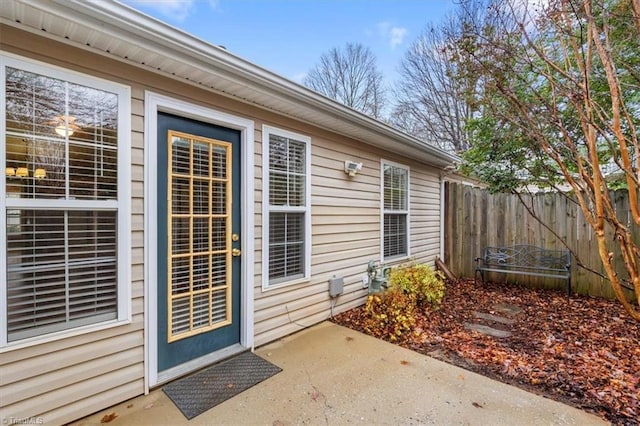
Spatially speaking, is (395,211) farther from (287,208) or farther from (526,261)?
(526,261)

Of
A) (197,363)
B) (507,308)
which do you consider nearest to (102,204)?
(197,363)

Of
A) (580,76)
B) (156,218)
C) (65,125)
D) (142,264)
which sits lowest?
(142,264)

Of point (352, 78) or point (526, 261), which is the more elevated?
point (352, 78)

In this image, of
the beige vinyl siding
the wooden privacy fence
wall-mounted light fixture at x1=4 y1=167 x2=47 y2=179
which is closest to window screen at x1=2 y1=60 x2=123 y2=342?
wall-mounted light fixture at x1=4 y1=167 x2=47 y2=179

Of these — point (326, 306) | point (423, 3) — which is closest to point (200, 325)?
point (326, 306)

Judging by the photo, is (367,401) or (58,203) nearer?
(58,203)

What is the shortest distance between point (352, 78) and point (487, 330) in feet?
39.4

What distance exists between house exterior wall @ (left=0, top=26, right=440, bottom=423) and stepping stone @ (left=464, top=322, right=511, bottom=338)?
138 cm

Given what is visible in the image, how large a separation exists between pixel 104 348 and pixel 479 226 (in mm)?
5916

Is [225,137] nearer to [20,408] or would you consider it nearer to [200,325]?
[200,325]

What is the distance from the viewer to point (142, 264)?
2.20 metres

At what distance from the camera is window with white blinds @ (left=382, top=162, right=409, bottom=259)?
4801 millimetres

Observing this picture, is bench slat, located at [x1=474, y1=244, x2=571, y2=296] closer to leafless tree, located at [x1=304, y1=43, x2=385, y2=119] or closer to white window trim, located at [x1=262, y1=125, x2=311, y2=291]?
white window trim, located at [x1=262, y1=125, x2=311, y2=291]

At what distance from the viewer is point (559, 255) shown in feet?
16.5
